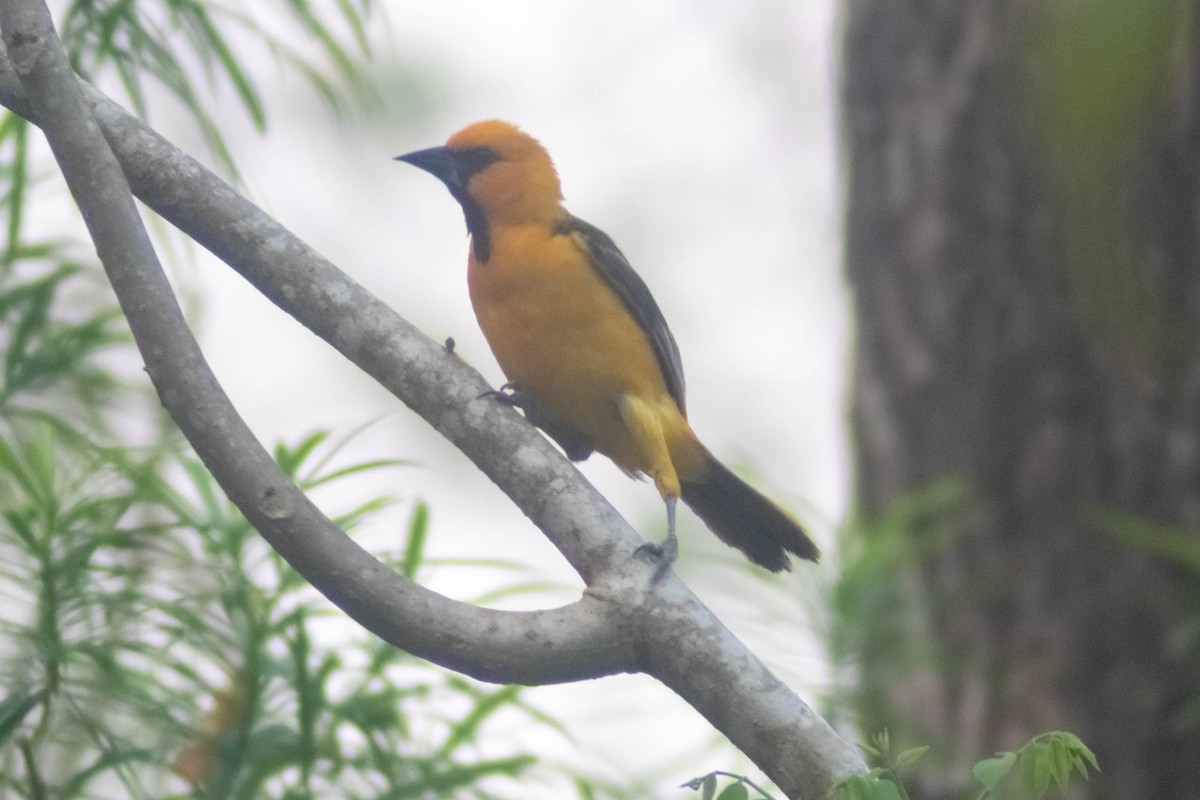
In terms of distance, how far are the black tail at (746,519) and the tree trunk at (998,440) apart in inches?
11.6

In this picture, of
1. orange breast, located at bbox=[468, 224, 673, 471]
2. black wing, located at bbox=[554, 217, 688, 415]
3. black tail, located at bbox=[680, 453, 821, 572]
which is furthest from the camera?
black tail, located at bbox=[680, 453, 821, 572]

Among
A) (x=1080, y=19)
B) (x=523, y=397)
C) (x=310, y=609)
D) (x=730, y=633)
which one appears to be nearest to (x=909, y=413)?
(x=523, y=397)

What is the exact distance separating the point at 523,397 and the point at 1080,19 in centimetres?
321

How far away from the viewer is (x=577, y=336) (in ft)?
13.1

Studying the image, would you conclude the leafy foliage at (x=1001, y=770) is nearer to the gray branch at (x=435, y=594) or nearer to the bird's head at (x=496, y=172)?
the gray branch at (x=435, y=594)

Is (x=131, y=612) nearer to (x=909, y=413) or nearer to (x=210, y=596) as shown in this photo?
(x=210, y=596)

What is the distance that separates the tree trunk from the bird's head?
1.45 metres

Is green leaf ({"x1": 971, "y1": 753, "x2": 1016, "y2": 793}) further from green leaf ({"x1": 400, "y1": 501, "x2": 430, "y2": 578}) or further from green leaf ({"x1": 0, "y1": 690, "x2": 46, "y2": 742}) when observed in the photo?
green leaf ({"x1": 0, "y1": 690, "x2": 46, "y2": 742})

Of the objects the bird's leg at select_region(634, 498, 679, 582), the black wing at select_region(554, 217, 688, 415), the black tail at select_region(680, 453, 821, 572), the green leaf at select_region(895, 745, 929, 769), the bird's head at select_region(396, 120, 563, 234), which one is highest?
the bird's head at select_region(396, 120, 563, 234)

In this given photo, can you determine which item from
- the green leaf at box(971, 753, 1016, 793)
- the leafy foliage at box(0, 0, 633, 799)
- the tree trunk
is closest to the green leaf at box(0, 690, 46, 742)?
the leafy foliage at box(0, 0, 633, 799)

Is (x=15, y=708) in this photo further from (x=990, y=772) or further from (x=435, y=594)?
(x=990, y=772)

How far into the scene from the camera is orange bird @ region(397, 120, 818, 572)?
4.01 metres

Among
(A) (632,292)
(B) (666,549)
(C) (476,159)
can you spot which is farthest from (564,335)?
(B) (666,549)

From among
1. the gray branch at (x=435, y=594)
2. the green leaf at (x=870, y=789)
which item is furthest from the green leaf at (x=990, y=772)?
the gray branch at (x=435, y=594)
